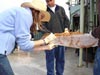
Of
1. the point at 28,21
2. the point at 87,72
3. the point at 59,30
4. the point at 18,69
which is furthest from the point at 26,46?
the point at 18,69

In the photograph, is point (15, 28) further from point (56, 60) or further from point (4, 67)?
point (56, 60)

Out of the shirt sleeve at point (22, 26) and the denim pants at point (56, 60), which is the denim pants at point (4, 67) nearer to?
the shirt sleeve at point (22, 26)

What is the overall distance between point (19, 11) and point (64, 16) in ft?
9.22

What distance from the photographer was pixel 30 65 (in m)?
7.57

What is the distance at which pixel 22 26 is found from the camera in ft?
8.91

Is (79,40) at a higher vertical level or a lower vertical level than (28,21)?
lower

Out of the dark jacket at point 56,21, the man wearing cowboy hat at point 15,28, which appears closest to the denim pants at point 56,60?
the dark jacket at point 56,21

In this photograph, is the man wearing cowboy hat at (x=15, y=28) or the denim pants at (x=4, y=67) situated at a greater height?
the man wearing cowboy hat at (x=15, y=28)

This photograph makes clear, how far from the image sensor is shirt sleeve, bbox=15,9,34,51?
8.88ft

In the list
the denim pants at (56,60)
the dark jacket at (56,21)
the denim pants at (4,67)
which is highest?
the dark jacket at (56,21)

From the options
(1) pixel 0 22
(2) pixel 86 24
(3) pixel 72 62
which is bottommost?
(3) pixel 72 62

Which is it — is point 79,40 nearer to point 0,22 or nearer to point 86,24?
point 0,22

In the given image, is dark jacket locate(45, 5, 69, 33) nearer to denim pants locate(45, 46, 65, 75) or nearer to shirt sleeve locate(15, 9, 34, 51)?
denim pants locate(45, 46, 65, 75)

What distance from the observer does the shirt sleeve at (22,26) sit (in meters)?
2.71
